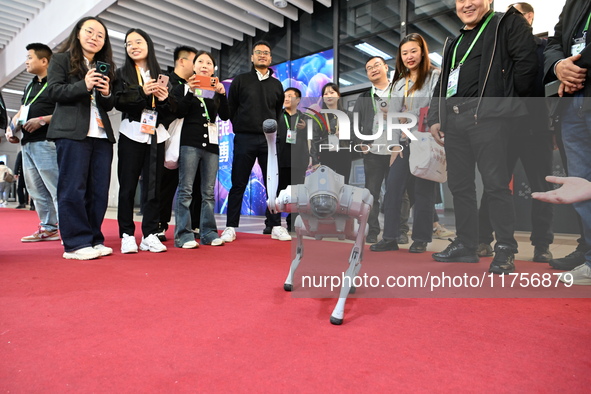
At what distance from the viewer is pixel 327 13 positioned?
6023mm

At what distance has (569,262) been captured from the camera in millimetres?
1230

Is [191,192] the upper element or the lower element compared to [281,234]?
upper

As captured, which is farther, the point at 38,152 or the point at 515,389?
the point at 38,152

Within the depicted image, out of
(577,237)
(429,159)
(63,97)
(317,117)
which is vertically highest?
(63,97)

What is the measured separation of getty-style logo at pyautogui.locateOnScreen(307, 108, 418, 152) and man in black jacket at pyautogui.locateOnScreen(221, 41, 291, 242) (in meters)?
1.82

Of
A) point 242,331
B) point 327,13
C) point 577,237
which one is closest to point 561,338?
point 577,237

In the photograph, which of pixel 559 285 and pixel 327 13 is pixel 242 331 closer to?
pixel 559 285

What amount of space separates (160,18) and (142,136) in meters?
5.10

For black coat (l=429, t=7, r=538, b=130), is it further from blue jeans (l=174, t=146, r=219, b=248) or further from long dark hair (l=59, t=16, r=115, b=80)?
long dark hair (l=59, t=16, r=115, b=80)

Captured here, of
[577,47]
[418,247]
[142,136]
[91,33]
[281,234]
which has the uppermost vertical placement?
[91,33]

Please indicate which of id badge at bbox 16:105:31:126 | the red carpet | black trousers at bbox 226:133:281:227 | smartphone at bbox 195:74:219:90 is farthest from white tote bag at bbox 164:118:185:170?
id badge at bbox 16:105:31:126

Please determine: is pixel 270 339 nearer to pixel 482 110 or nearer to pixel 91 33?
pixel 482 110

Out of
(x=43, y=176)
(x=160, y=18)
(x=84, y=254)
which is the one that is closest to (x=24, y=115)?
(x=43, y=176)

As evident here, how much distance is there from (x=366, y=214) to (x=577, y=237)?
73 cm
